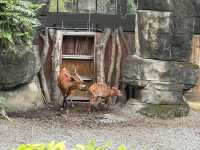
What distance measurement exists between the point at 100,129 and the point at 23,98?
6.02ft

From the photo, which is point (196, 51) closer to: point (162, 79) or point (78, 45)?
point (162, 79)

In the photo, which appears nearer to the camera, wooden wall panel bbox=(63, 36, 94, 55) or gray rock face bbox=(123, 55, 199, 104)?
gray rock face bbox=(123, 55, 199, 104)

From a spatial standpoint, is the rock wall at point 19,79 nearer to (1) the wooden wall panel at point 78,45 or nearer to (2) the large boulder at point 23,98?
(2) the large boulder at point 23,98

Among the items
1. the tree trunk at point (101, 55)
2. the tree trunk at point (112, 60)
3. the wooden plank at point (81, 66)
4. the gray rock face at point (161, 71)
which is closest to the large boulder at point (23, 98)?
the wooden plank at point (81, 66)

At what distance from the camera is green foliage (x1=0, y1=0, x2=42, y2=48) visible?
7.32 meters

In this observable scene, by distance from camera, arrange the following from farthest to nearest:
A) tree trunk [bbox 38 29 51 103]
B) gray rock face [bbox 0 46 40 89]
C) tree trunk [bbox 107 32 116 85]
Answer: tree trunk [bbox 107 32 116 85], tree trunk [bbox 38 29 51 103], gray rock face [bbox 0 46 40 89]

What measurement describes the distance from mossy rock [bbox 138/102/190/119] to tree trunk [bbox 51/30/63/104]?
176 cm

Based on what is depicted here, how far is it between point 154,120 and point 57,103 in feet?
6.65

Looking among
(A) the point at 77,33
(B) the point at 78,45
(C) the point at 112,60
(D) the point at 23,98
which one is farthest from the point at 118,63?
(D) the point at 23,98

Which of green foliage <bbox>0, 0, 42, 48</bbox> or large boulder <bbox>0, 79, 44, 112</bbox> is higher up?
green foliage <bbox>0, 0, 42, 48</bbox>

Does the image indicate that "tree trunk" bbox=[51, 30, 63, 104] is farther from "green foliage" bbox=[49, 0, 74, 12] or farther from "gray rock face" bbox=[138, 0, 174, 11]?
"gray rock face" bbox=[138, 0, 174, 11]

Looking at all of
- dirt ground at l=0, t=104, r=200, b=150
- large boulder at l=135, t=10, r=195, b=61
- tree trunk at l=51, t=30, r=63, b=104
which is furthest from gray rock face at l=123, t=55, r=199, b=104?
tree trunk at l=51, t=30, r=63, b=104

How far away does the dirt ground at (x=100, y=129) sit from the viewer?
6.68 m

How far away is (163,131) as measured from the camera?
7.57m
